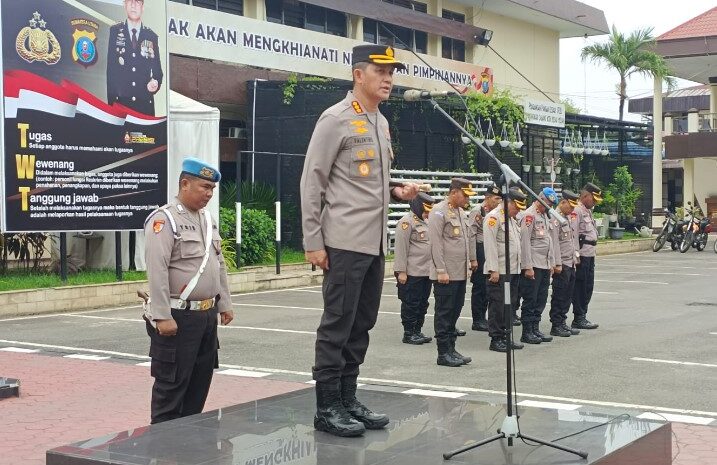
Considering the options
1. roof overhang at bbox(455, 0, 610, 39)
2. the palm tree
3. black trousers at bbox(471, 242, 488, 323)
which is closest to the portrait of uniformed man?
black trousers at bbox(471, 242, 488, 323)

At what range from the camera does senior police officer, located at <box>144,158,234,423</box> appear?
5922 mm

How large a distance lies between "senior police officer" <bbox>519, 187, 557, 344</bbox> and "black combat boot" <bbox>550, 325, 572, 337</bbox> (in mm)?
523

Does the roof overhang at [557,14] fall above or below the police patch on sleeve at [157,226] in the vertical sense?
above

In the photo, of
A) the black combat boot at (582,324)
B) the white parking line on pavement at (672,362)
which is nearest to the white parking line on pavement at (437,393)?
the white parking line on pavement at (672,362)

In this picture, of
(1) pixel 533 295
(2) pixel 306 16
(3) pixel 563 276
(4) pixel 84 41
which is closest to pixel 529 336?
(1) pixel 533 295

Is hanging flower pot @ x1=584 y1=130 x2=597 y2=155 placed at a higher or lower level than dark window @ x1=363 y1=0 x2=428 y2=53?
lower

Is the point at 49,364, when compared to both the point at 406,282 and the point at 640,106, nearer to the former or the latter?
the point at 406,282

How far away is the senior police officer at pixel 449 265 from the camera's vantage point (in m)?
10.6

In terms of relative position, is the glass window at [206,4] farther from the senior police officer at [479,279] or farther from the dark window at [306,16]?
the senior police officer at [479,279]

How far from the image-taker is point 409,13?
109ft

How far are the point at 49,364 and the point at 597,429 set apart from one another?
22.3 feet

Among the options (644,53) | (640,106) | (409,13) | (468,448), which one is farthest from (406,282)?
(640,106)

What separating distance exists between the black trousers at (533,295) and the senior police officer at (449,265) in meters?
1.55

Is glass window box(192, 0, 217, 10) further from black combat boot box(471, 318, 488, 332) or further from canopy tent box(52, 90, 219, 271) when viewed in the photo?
black combat boot box(471, 318, 488, 332)
